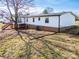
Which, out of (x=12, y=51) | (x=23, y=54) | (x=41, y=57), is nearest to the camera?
(x=41, y=57)

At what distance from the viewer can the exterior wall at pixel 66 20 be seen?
20.8 metres

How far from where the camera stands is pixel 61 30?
20.7 m

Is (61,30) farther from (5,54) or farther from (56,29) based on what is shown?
(5,54)

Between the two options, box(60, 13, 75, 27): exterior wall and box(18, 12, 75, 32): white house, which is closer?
box(18, 12, 75, 32): white house

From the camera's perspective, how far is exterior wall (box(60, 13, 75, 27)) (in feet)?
68.3

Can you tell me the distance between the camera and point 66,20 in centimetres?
2186

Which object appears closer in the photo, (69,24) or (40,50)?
(40,50)

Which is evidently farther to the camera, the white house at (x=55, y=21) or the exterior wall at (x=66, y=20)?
the exterior wall at (x=66, y=20)

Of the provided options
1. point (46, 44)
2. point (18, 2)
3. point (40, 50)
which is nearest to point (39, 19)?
point (18, 2)

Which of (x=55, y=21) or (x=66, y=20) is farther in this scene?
(x=66, y=20)

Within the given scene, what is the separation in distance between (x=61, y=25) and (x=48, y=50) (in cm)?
1014

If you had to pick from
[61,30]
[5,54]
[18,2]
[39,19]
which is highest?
[18,2]

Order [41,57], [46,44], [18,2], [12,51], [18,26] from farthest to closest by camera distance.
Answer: [18,26] → [18,2] → [46,44] → [12,51] → [41,57]

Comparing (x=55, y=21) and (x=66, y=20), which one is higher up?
(x=66, y=20)
